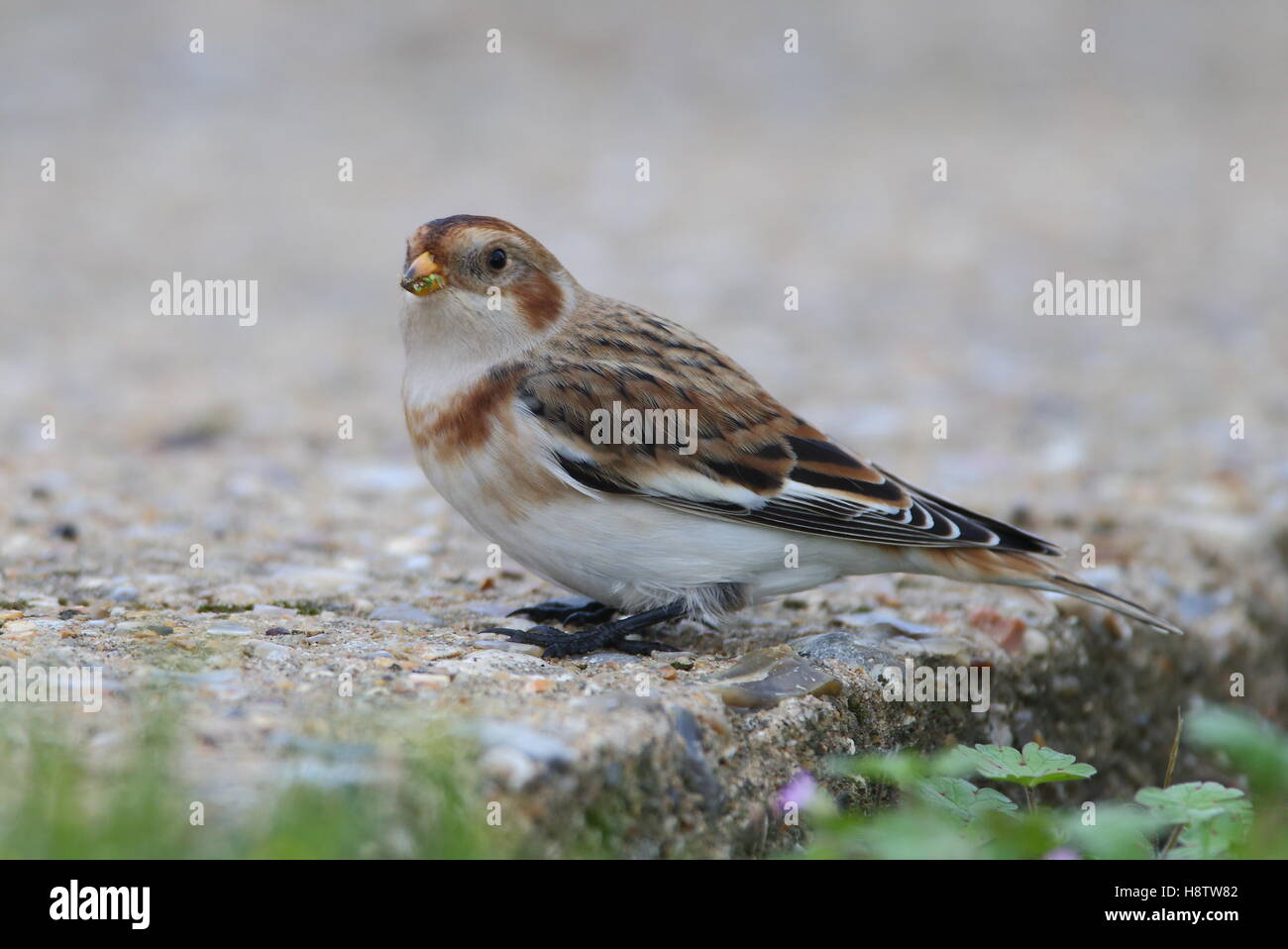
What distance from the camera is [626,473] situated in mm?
4199

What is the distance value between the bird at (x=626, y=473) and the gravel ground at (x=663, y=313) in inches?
9.6

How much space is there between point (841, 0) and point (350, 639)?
12655mm

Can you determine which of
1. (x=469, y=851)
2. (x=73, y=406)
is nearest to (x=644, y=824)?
(x=469, y=851)

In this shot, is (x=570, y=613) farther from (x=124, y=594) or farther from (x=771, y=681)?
(x=124, y=594)

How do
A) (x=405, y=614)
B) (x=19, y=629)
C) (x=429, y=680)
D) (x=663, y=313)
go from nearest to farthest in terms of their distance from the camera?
(x=429, y=680), (x=19, y=629), (x=405, y=614), (x=663, y=313)

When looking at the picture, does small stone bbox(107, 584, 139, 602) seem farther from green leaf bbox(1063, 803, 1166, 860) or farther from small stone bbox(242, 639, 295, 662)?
green leaf bbox(1063, 803, 1166, 860)

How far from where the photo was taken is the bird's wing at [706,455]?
4.21 meters

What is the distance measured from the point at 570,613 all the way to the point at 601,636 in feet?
1.54

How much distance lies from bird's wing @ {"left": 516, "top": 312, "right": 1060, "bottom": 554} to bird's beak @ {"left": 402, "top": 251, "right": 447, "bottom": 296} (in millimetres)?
366

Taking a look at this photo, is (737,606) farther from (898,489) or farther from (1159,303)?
(1159,303)

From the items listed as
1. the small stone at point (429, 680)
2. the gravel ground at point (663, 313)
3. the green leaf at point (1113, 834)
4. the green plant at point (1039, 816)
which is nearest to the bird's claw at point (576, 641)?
the gravel ground at point (663, 313)

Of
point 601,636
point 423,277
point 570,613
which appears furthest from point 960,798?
point 423,277

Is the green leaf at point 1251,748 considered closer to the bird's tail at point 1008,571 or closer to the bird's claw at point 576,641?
the bird's tail at point 1008,571

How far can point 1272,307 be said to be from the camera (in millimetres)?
9398
